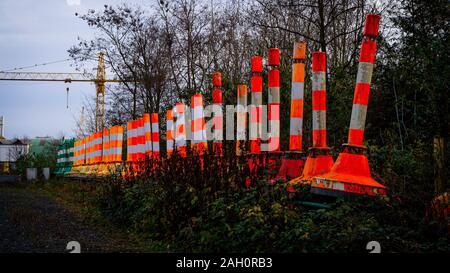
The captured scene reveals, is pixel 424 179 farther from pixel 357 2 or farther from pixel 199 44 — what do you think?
pixel 199 44

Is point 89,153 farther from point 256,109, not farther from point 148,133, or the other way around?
point 256,109

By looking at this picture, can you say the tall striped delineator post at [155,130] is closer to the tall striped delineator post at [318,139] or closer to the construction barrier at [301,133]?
the construction barrier at [301,133]

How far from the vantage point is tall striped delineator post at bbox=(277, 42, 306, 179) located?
8.41m

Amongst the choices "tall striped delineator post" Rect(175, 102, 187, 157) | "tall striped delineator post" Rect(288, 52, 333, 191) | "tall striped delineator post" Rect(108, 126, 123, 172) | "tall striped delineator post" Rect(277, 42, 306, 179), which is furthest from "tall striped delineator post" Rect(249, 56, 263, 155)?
"tall striped delineator post" Rect(108, 126, 123, 172)

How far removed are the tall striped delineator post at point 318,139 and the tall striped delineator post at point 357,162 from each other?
0.40m

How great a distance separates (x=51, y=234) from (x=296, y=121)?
140 inches

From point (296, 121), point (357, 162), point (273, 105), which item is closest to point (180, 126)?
point (273, 105)

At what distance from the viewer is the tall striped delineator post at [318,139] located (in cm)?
766

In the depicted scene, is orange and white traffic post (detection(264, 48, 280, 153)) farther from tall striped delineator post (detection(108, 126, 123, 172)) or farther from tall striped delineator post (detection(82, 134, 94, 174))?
tall striped delineator post (detection(82, 134, 94, 174))

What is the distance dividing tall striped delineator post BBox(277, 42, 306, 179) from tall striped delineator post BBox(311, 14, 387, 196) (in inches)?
46.5

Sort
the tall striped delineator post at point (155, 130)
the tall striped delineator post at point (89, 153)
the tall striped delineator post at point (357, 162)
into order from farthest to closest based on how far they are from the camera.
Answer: the tall striped delineator post at point (89, 153)
the tall striped delineator post at point (155, 130)
the tall striped delineator post at point (357, 162)

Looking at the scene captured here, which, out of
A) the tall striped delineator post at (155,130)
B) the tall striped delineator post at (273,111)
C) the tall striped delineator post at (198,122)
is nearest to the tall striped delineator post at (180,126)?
the tall striped delineator post at (198,122)
